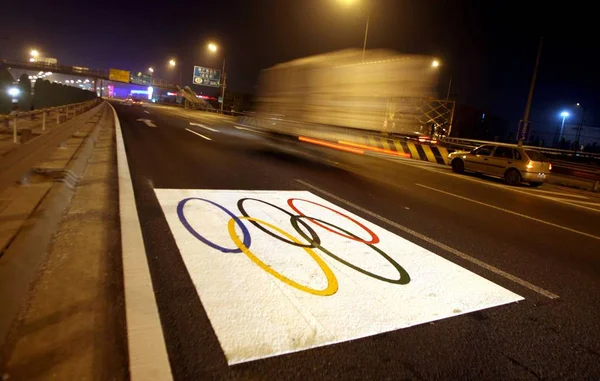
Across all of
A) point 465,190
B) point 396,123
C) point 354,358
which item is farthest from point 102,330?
point 396,123

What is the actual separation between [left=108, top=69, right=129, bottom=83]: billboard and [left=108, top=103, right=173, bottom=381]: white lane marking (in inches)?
3785

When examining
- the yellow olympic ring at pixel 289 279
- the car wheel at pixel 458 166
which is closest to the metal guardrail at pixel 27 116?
the yellow olympic ring at pixel 289 279

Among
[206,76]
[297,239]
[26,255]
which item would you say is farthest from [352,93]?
[206,76]

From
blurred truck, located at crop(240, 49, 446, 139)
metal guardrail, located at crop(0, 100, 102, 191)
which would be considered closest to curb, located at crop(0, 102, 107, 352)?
metal guardrail, located at crop(0, 100, 102, 191)

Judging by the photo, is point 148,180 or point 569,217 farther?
point 569,217

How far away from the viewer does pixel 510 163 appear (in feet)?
46.4

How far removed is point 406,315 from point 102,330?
249 cm

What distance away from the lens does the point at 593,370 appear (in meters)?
2.78

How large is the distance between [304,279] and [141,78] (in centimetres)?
10296

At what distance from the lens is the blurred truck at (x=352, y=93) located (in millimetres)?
16173

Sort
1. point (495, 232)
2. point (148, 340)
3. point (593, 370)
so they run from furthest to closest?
point (495, 232) < point (593, 370) < point (148, 340)

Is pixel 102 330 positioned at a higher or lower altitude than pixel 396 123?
lower

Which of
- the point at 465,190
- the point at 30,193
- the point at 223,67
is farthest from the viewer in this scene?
Answer: the point at 223,67

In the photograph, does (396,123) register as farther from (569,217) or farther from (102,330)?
(102,330)
